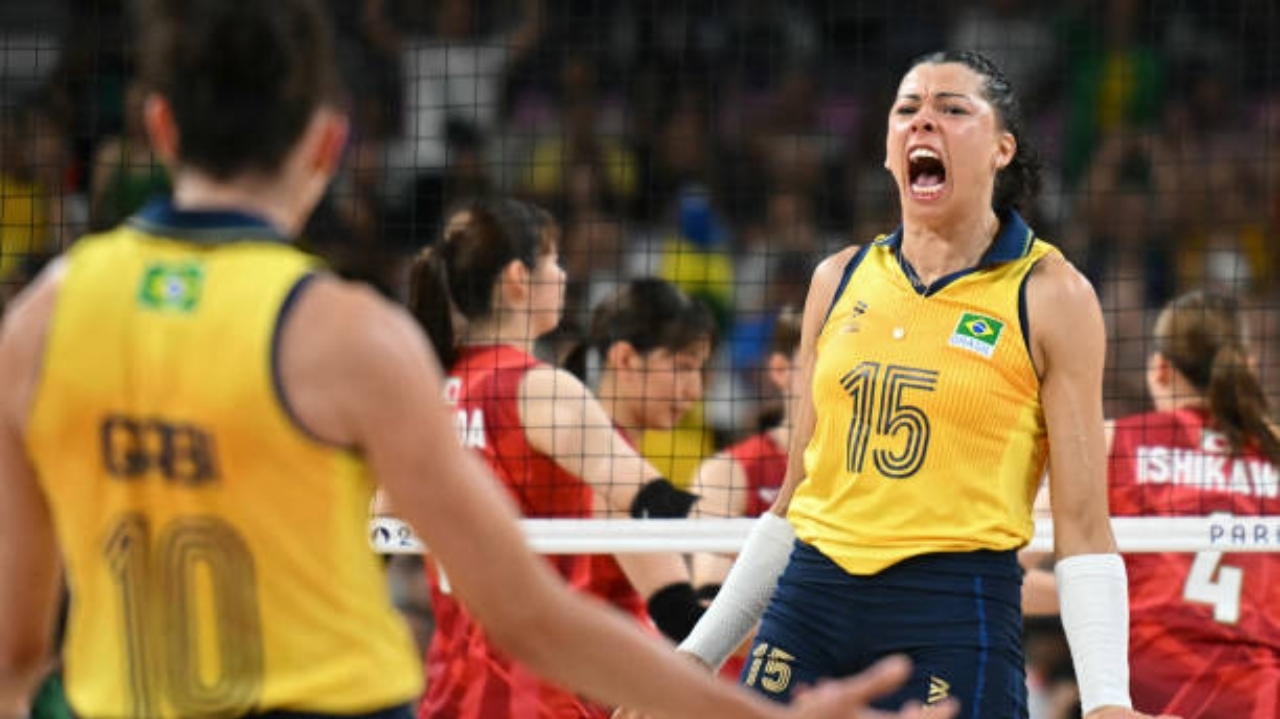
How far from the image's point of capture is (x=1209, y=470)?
609cm

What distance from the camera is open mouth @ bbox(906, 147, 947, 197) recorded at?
14.5 feet

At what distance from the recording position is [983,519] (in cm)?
417

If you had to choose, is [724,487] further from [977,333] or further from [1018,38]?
[1018,38]

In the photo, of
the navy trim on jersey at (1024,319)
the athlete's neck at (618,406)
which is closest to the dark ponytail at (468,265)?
the athlete's neck at (618,406)

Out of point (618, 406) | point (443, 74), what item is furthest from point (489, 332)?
point (443, 74)

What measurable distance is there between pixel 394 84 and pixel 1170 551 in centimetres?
800

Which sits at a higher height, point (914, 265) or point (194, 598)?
point (914, 265)

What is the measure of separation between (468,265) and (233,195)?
3.18 metres

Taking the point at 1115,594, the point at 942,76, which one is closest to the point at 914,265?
the point at 942,76

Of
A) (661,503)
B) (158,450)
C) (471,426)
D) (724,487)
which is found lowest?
(724,487)

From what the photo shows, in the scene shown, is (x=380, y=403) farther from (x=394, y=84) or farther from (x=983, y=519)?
(x=394, y=84)

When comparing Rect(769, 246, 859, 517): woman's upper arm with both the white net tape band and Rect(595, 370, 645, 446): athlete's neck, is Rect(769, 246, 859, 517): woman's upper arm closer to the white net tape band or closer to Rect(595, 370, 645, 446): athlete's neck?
the white net tape band

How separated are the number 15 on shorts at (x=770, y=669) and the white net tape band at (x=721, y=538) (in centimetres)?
131

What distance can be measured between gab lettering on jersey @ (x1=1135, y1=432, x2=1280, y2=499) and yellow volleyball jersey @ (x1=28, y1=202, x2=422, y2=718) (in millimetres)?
3967
